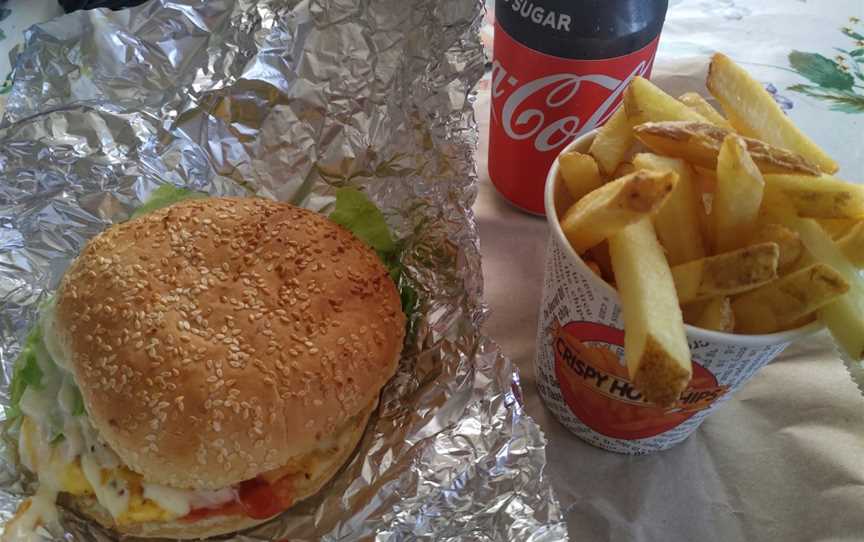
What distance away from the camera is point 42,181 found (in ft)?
5.63

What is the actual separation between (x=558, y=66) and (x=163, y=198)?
97 centimetres

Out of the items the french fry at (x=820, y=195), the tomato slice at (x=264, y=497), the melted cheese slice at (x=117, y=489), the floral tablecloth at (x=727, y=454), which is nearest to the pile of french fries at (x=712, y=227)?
the french fry at (x=820, y=195)

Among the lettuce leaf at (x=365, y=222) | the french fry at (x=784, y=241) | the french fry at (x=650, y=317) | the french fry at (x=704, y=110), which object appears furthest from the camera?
the lettuce leaf at (x=365, y=222)

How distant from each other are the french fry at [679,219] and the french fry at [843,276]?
0.12 m

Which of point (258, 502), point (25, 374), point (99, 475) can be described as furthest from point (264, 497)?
point (25, 374)

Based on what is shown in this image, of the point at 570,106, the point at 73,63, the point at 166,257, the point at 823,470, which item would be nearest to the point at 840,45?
the point at 570,106

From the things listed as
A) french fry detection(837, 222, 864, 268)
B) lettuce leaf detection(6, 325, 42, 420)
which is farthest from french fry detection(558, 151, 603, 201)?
lettuce leaf detection(6, 325, 42, 420)

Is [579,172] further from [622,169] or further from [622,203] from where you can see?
[622,203]

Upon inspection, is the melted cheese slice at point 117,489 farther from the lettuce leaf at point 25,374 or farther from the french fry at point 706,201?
the french fry at point 706,201

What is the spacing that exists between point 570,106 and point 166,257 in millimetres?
934

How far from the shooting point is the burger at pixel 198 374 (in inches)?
46.7

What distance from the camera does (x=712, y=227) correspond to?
1.08 m

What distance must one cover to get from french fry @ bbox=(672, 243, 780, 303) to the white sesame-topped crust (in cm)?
59

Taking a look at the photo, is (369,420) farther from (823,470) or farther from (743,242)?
(823,470)
